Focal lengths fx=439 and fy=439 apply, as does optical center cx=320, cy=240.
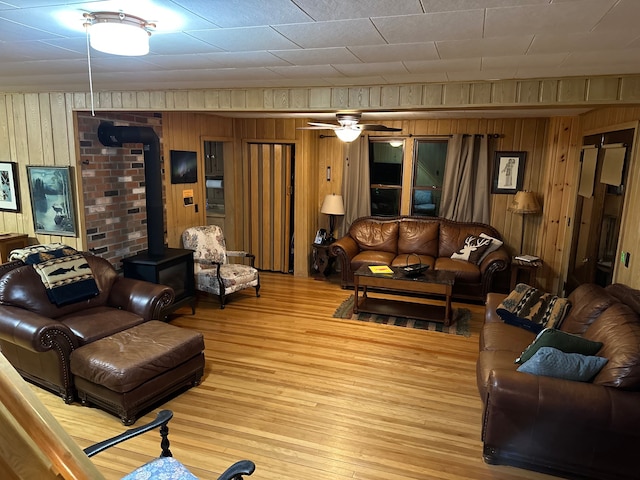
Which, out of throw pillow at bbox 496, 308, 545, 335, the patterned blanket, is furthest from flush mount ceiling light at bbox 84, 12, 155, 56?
throw pillow at bbox 496, 308, 545, 335

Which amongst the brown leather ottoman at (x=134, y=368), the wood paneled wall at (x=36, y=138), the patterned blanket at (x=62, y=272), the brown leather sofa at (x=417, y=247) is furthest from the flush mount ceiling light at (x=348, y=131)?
the patterned blanket at (x=62, y=272)

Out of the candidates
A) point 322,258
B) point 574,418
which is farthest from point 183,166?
point 574,418

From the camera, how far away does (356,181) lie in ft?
22.0

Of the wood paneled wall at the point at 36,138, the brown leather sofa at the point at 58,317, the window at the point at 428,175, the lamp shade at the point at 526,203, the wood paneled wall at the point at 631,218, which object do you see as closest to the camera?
the brown leather sofa at the point at 58,317

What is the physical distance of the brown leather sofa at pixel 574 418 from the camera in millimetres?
2367

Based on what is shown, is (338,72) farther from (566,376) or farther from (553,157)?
(553,157)

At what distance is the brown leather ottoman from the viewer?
2.97 m

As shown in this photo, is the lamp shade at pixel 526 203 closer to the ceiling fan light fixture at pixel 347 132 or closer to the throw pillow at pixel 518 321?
the throw pillow at pixel 518 321

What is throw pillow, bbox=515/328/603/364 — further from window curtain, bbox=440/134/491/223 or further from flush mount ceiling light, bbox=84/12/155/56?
window curtain, bbox=440/134/491/223

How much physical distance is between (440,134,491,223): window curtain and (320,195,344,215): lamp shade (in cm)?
150

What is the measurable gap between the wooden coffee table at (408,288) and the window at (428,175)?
1504mm

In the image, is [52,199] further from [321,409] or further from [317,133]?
[317,133]

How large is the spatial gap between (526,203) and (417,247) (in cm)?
153

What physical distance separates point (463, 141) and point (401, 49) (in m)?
4.24
